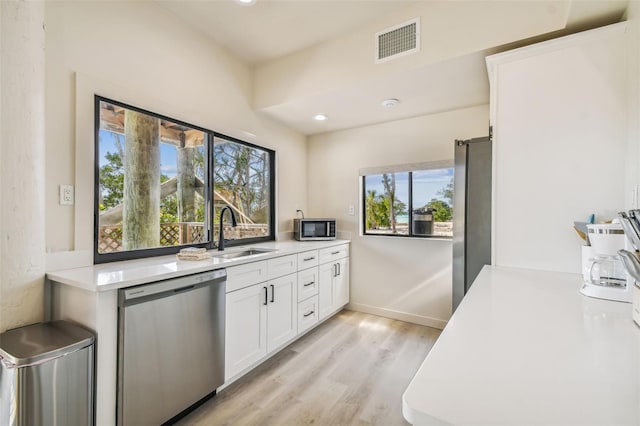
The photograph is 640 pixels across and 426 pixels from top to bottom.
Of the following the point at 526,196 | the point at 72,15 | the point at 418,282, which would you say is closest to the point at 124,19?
the point at 72,15

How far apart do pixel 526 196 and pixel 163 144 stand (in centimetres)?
252

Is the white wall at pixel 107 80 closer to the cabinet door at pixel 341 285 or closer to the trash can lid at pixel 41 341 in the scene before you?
the trash can lid at pixel 41 341

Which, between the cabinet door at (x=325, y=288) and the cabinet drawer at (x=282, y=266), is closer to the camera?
the cabinet drawer at (x=282, y=266)

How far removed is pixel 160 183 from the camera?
2.21 metres

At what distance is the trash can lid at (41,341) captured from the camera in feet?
3.79

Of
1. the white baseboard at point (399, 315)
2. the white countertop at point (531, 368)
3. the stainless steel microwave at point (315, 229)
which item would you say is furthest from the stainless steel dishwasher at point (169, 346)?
the white baseboard at point (399, 315)

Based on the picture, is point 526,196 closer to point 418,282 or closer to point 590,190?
point 590,190

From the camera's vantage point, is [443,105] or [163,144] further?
[443,105]

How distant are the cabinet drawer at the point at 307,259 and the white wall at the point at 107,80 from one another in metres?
1.37

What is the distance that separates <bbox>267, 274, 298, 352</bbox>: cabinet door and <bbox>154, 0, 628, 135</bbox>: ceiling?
5.52 ft

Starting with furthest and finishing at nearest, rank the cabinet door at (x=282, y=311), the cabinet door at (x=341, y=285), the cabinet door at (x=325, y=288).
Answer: the cabinet door at (x=341, y=285) < the cabinet door at (x=325, y=288) < the cabinet door at (x=282, y=311)

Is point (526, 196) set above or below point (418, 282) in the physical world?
above

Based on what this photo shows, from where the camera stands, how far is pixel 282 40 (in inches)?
97.5

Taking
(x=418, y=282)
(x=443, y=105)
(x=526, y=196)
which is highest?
(x=443, y=105)
